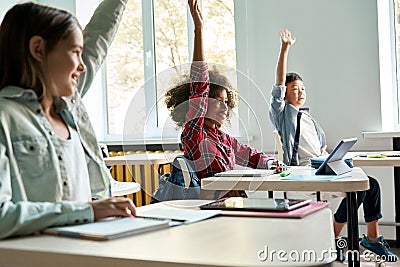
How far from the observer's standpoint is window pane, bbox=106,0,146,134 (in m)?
5.36

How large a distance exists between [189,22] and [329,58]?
4.45ft

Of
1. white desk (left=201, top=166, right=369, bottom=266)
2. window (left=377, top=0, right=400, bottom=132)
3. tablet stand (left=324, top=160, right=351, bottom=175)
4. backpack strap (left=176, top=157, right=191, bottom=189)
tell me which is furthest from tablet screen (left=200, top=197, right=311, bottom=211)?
window (left=377, top=0, right=400, bottom=132)

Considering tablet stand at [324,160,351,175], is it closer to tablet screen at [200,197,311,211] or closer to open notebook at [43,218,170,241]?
tablet screen at [200,197,311,211]

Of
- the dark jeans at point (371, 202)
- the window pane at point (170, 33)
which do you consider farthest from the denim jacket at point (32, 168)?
the window pane at point (170, 33)

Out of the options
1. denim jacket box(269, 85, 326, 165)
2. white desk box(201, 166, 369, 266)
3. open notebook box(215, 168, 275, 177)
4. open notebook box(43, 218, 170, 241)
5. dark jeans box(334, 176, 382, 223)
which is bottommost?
dark jeans box(334, 176, 382, 223)

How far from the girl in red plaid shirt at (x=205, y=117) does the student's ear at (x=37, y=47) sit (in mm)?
710

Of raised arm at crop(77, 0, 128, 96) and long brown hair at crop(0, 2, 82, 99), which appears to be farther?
raised arm at crop(77, 0, 128, 96)

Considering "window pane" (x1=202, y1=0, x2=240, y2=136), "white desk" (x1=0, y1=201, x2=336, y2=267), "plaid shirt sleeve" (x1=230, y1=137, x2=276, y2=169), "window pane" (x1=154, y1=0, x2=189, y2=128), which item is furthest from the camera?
"window pane" (x1=154, y1=0, x2=189, y2=128)

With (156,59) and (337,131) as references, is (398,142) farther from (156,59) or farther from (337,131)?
(156,59)

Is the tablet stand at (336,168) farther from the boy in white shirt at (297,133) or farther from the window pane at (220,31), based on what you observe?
the window pane at (220,31)

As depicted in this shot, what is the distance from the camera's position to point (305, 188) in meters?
2.18

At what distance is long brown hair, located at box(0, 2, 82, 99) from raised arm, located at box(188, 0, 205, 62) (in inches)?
27.6

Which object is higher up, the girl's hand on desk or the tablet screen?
the girl's hand on desk

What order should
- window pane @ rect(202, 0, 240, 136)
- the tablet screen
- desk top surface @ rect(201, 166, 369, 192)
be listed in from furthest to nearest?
window pane @ rect(202, 0, 240, 136)
desk top surface @ rect(201, 166, 369, 192)
the tablet screen
